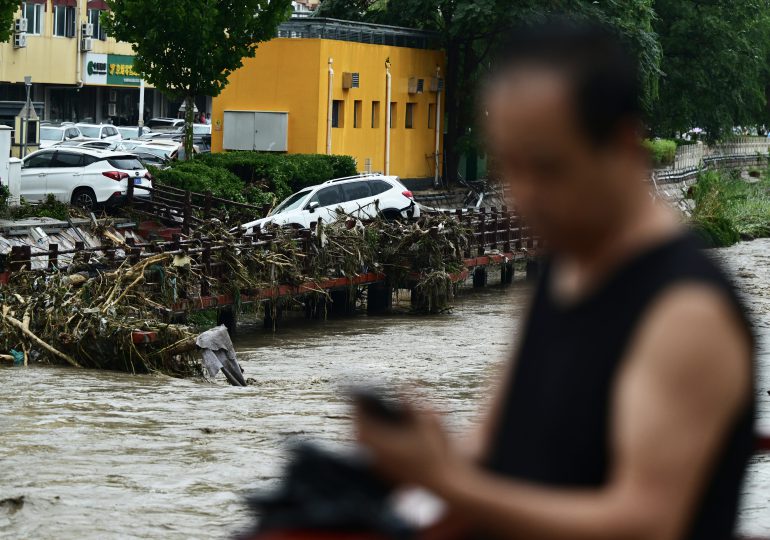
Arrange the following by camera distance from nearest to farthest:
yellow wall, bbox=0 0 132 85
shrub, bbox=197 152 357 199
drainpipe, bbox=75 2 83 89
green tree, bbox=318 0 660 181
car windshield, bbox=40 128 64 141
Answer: shrub, bbox=197 152 357 199
green tree, bbox=318 0 660 181
car windshield, bbox=40 128 64 141
yellow wall, bbox=0 0 132 85
drainpipe, bbox=75 2 83 89

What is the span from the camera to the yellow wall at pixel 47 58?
185 feet

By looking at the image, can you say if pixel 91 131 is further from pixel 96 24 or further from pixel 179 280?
pixel 179 280

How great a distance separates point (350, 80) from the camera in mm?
40094

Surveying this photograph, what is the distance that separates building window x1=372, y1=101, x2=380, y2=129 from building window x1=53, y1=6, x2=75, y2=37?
20.7 m

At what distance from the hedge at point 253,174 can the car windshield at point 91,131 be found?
51.7 ft

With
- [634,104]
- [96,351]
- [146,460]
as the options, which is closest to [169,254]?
[96,351]

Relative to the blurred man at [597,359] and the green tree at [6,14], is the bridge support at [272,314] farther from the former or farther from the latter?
the blurred man at [597,359]

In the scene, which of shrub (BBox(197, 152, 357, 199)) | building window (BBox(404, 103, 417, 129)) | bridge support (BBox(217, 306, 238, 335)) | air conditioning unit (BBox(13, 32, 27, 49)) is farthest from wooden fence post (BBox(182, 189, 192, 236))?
air conditioning unit (BBox(13, 32, 27, 49))

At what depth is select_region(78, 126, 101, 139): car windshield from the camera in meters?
49.0

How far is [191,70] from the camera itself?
3234 cm

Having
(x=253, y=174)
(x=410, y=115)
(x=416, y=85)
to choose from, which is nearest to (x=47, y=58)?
(x=410, y=115)

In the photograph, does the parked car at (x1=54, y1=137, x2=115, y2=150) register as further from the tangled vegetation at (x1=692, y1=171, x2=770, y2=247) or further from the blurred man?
the blurred man

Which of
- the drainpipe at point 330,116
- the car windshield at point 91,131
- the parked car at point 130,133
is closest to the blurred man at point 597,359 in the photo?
the drainpipe at point 330,116

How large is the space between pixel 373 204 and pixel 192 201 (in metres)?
3.64
